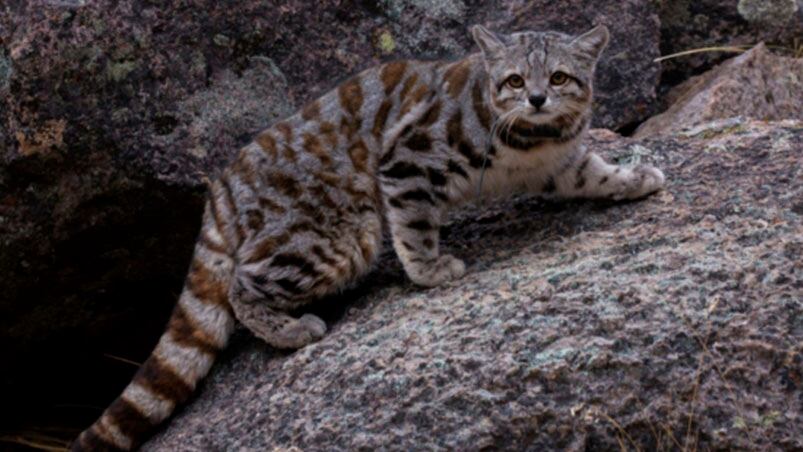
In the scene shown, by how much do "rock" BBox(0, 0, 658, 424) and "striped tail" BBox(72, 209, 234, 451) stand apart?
613 mm

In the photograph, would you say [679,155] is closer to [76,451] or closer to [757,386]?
[757,386]

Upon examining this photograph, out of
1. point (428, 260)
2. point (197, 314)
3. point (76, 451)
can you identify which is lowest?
point (76, 451)

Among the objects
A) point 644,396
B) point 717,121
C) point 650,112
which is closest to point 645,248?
point 644,396

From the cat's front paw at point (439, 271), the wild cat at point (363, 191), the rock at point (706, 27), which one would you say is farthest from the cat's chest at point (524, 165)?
the rock at point (706, 27)

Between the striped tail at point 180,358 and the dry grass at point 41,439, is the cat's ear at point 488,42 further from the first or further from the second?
the dry grass at point 41,439

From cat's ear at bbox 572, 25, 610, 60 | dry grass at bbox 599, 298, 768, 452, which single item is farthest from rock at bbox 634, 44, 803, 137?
dry grass at bbox 599, 298, 768, 452

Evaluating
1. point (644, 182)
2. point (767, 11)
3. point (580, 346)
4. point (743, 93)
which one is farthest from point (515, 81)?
point (767, 11)

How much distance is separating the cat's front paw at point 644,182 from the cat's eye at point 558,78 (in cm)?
47

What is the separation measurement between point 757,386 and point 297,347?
1.82 metres

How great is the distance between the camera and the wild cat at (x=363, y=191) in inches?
195

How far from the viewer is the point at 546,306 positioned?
4.24 m

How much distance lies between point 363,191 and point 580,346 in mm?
1457

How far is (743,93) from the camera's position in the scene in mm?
6531

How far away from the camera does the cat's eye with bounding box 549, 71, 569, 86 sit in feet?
16.1
